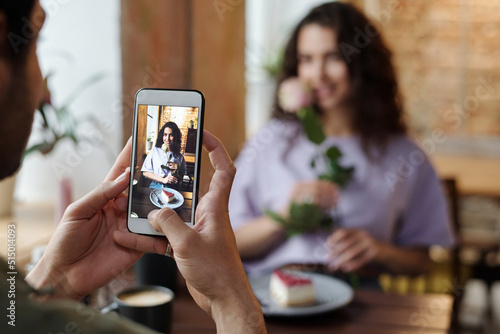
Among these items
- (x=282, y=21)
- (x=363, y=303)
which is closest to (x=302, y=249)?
(x=363, y=303)

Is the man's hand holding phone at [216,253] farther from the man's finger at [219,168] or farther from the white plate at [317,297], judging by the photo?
the white plate at [317,297]

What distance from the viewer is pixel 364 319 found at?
1016 millimetres

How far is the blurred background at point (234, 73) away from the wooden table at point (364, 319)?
1.07 ft

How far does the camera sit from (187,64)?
1.73m

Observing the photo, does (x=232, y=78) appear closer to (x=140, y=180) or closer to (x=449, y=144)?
(x=140, y=180)

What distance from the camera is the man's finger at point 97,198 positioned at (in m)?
0.58

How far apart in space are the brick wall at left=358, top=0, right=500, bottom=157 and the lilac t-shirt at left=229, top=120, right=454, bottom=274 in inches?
75.8

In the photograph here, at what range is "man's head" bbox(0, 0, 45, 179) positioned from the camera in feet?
1.39

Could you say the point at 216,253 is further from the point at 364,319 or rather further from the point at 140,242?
the point at 364,319

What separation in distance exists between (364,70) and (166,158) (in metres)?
1.27

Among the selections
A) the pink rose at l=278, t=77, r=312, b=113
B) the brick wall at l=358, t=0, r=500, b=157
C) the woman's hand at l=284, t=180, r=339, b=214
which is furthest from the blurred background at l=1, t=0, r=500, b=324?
the woman's hand at l=284, t=180, r=339, b=214

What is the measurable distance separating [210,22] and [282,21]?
1.60m

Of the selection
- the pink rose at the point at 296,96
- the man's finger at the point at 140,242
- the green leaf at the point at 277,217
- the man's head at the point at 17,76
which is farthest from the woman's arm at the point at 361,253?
the man's head at the point at 17,76

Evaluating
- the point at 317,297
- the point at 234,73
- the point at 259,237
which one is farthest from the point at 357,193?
the point at 234,73
